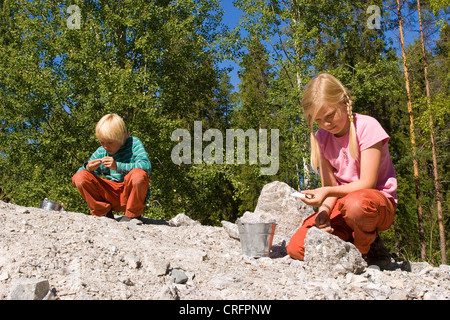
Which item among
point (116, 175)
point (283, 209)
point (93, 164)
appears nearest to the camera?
point (93, 164)

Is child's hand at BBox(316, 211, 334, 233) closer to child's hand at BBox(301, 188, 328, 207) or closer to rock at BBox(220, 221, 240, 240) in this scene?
child's hand at BBox(301, 188, 328, 207)

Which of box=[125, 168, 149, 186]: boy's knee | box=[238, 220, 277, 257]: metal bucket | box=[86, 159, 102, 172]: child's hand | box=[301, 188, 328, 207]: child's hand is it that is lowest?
box=[238, 220, 277, 257]: metal bucket

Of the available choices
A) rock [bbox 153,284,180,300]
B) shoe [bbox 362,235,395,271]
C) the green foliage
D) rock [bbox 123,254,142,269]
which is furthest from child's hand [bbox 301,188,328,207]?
the green foliage

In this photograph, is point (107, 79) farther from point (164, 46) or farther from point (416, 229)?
point (416, 229)

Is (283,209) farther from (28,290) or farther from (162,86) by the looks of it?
(162,86)

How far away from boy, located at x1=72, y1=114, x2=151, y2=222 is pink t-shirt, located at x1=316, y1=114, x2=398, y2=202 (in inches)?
76.3

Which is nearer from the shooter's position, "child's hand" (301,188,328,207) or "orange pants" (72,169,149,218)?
"child's hand" (301,188,328,207)

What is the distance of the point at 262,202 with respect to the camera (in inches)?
223

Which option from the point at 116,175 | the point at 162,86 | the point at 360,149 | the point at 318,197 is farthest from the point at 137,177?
the point at 162,86

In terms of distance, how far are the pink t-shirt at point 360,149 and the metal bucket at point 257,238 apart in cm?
70

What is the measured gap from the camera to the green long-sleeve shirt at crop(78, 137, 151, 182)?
4.30m

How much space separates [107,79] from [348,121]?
28.6 feet

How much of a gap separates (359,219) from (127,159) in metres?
2.62

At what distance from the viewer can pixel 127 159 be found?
4523 millimetres
